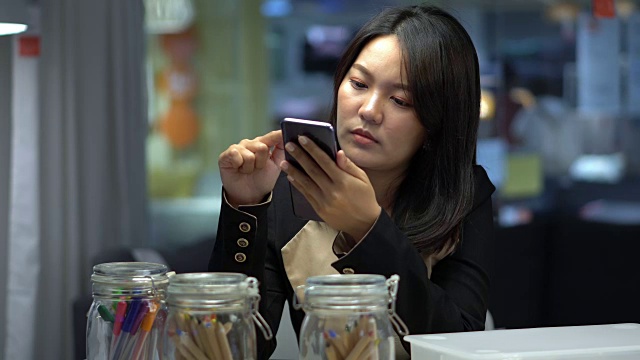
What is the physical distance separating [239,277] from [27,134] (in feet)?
6.56

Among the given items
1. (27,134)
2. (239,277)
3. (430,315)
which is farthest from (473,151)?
(27,134)

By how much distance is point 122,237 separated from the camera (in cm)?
357

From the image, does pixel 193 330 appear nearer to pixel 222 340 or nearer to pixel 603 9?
pixel 222 340

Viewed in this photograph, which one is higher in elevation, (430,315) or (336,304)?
(336,304)

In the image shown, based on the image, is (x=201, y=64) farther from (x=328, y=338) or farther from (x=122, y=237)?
(x=328, y=338)

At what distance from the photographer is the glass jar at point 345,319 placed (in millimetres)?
1215

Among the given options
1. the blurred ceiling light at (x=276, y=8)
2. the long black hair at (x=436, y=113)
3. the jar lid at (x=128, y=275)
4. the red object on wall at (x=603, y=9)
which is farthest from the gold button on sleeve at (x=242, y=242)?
the blurred ceiling light at (x=276, y=8)

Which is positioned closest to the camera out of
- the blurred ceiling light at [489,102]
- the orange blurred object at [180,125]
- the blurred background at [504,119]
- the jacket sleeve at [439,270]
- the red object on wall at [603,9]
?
the jacket sleeve at [439,270]

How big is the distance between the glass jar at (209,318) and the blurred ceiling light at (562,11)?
5.36 meters

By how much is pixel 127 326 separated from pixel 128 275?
0.07 m

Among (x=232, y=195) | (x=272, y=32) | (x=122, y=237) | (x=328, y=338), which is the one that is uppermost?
(x=272, y=32)

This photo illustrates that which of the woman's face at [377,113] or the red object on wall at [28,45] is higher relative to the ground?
the red object on wall at [28,45]

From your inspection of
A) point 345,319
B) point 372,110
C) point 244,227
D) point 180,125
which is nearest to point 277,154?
point 244,227

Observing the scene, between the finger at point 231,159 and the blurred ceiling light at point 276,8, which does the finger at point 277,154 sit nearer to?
the finger at point 231,159
